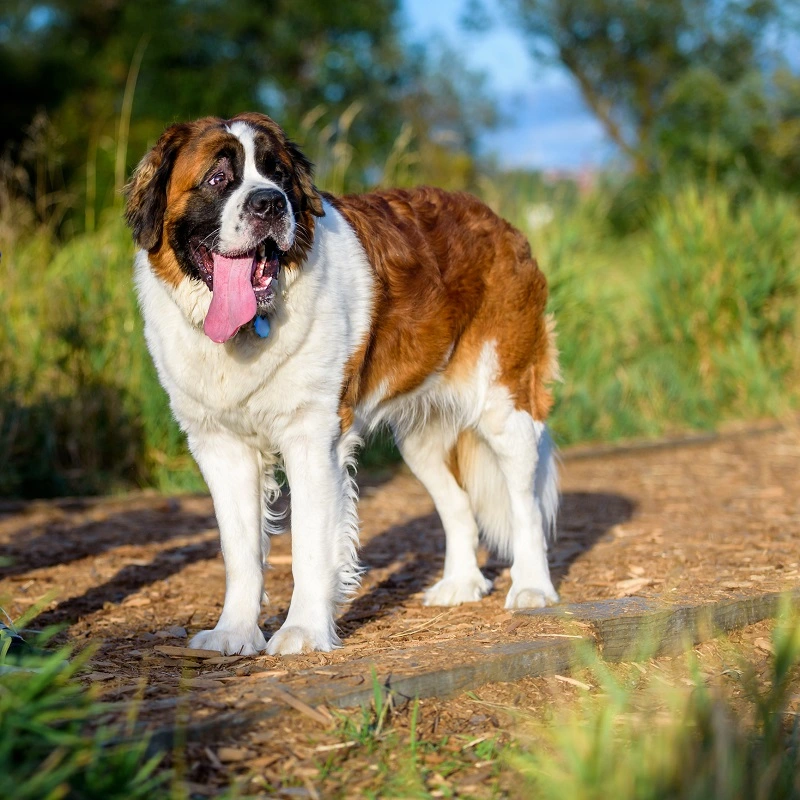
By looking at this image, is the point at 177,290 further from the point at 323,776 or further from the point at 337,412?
the point at 323,776

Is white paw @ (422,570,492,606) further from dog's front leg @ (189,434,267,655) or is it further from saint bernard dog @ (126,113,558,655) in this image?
dog's front leg @ (189,434,267,655)

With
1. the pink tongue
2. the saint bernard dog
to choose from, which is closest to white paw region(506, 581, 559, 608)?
the saint bernard dog

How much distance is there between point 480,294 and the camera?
16.5 ft

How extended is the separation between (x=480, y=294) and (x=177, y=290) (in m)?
1.47

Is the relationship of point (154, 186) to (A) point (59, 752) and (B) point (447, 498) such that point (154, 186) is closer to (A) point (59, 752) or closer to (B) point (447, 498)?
(B) point (447, 498)

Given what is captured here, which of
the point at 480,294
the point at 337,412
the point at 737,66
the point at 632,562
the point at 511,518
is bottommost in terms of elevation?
the point at 632,562

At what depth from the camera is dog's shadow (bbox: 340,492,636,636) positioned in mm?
5094

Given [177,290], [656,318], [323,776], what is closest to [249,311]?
[177,290]

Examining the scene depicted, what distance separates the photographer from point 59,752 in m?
2.43


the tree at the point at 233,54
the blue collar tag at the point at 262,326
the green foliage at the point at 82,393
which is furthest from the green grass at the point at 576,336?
the tree at the point at 233,54

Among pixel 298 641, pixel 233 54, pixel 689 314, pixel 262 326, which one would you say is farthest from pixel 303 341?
pixel 233 54

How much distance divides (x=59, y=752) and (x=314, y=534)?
1.76 meters

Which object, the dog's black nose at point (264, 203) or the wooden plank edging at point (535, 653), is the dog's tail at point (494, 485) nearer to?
the wooden plank edging at point (535, 653)

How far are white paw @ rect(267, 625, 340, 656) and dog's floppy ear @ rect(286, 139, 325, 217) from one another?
4.95 ft
